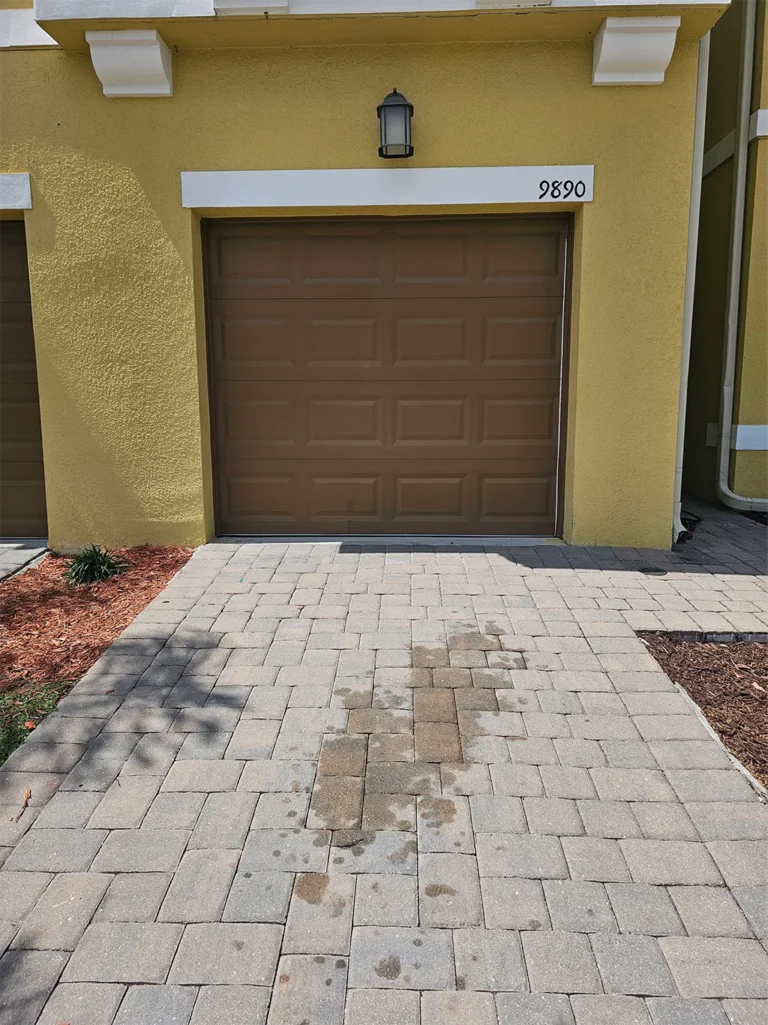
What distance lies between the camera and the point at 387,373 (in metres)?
5.84

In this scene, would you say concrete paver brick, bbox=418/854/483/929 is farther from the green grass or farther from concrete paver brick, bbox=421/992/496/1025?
the green grass

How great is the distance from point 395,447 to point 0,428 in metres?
3.31

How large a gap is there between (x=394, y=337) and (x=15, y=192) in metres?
3.05

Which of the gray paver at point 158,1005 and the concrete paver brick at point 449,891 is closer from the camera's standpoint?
the gray paver at point 158,1005

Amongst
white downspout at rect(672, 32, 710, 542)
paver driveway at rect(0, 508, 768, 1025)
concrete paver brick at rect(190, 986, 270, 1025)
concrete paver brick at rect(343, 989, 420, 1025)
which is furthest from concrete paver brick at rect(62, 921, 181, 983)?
white downspout at rect(672, 32, 710, 542)

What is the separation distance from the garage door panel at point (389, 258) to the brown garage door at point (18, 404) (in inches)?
62.2

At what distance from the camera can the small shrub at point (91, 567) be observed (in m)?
5.17

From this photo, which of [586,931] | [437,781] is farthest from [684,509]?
[586,931]

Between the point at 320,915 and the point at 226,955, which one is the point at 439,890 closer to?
the point at 320,915

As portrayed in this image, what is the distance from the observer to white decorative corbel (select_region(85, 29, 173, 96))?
499cm

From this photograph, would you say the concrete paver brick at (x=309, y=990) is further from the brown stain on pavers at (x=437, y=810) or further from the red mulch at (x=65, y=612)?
the red mulch at (x=65, y=612)

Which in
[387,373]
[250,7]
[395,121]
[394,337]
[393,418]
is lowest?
[393,418]

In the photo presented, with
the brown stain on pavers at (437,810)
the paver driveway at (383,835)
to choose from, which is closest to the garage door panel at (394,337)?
the paver driveway at (383,835)

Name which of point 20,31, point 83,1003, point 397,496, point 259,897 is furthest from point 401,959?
point 20,31
